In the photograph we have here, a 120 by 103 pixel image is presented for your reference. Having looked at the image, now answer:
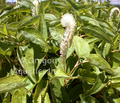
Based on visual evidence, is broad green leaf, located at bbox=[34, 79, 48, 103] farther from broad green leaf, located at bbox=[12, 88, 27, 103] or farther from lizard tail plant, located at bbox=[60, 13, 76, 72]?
lizard tail plant, located at bbox=[60, 13, 76, 72]

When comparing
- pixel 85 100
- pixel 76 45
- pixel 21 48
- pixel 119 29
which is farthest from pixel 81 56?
pixel 119 29

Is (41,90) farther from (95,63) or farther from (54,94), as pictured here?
(95,63)

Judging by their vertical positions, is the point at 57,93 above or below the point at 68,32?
below

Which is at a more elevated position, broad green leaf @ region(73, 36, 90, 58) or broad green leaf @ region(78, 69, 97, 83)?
broad green leaf @ region(73, 36, 90, 58)

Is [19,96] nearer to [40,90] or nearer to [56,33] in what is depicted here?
[40,90]

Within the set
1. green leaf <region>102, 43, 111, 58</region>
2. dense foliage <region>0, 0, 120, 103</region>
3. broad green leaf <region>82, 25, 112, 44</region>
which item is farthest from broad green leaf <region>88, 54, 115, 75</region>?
green leaf <region>102, 43, 111, 58</region>

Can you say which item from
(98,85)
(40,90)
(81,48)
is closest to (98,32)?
(81,48)
